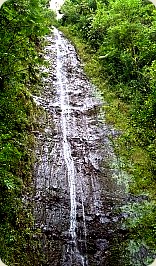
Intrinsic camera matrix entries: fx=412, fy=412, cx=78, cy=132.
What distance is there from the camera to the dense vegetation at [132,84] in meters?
8.17

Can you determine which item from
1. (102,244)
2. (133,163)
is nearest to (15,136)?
(133,163)

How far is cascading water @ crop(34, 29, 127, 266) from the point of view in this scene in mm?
7000

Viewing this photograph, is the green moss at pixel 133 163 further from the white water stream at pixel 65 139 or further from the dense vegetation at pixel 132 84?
the white water stream at pixel 65 139

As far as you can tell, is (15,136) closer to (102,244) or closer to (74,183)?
A: (74,183)

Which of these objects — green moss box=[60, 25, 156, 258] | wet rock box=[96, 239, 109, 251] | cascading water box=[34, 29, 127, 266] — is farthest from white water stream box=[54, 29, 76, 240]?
green moss box=[60, 25, 156, 258]

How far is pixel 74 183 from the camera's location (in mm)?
8273

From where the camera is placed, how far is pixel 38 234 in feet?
23.1

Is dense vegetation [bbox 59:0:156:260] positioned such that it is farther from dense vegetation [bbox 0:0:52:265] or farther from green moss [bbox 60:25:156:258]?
dense vegetation [bbox 0:0:52:265]

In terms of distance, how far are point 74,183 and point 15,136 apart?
153 cm

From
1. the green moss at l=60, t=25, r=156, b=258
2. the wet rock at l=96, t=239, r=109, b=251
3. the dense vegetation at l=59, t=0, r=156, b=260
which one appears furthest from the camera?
the dense vegetation at l=59, t=0, r=156, b=260

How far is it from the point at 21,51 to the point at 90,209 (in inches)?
124

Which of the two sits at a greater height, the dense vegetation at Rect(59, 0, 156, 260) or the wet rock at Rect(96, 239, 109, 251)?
the dense vegetation at Rect(59, 0, 156, 260)

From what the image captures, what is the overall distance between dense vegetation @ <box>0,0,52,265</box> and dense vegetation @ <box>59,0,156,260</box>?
1.96 metres

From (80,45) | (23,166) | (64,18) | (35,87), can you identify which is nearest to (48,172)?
(23,166)
